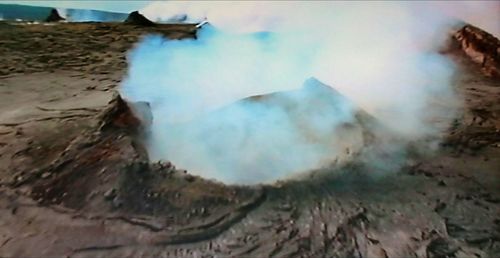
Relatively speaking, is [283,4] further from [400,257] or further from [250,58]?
[400,257]

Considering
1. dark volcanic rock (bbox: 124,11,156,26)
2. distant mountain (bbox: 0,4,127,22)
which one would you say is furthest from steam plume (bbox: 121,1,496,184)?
distant mountain (bbox: 0,4,127,22)

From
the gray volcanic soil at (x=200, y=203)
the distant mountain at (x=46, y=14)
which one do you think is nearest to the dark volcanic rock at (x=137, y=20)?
the distant mountain at (x=46, y=14)

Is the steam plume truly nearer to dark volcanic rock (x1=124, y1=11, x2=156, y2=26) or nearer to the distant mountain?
dark volcanic rock (x1=124, y1=11, x2=156, y2=26)

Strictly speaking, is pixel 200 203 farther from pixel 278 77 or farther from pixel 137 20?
pixel 137 20

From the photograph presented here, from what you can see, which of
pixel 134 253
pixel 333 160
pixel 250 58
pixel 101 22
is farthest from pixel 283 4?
pixel 134 253

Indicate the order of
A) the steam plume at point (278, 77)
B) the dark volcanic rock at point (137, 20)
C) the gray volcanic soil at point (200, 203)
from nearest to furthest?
the gray volcanic soil at point (200, 203) → the steam plume at point (278, 77) → the dark volcanic rock at point (137, 20)

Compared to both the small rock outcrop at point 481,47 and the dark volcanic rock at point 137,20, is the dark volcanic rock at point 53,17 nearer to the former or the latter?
the dark volcanic rock at point 137,20
